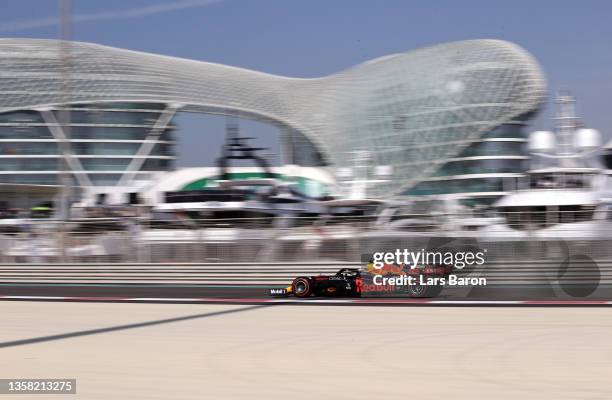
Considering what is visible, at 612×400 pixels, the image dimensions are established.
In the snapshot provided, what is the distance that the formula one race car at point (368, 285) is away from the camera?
1334 centimetres

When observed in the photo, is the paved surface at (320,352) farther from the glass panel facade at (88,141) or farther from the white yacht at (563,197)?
the glass panel facade at (88,141)

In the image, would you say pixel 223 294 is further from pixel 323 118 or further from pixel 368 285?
pixel 323 118

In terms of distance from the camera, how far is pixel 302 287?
45.9ft

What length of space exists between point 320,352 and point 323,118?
75.2 m

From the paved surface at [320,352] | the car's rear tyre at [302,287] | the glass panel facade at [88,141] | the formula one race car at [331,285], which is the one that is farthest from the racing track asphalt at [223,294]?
the glass panel facade at [88,141]

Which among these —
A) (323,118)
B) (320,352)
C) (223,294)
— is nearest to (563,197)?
(223,294)

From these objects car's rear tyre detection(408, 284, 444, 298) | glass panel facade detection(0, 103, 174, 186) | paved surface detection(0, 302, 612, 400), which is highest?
glass panel facade detection(0, 103, 174, 186)

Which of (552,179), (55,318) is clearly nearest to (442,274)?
(55,318)

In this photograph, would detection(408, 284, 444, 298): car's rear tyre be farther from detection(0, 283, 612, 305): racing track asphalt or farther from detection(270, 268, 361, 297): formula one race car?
detection(270, 268, 361, 297): formula one race car

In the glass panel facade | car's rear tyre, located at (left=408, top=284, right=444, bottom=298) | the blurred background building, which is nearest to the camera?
car's rear tyre, located at (left=408, top=284, right=444, bottom=298)

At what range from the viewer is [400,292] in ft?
43.7

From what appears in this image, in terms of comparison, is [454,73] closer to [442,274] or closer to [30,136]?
[30,136]

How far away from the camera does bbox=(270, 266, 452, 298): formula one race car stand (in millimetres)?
13336

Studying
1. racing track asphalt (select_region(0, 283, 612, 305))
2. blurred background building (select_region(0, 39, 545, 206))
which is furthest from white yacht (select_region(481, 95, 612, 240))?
Result: blurred background building (select_region(0, 39, 545, 206))
